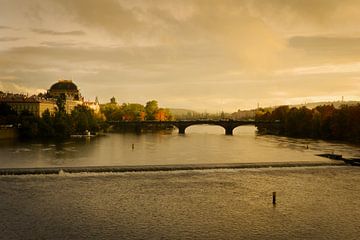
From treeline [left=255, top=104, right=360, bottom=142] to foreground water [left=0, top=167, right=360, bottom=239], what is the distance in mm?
66678

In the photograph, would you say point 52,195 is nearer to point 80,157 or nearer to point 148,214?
point 148,214

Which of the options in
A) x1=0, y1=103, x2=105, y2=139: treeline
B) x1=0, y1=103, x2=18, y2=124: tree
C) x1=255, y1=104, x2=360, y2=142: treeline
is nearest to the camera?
x1=255, y1=104, x2=360, y2=142: treeline

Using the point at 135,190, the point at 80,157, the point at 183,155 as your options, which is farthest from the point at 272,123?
the point at 135,190

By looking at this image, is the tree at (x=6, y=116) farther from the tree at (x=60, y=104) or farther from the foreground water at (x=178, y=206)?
the foreground water at (x=178, y=206)

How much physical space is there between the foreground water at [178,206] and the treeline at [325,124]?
2625 inches

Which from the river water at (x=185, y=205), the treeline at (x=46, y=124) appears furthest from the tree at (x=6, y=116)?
the river water at (x=185, y=205)

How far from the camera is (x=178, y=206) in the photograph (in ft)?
123

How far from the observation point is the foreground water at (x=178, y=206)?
3083 centimetres

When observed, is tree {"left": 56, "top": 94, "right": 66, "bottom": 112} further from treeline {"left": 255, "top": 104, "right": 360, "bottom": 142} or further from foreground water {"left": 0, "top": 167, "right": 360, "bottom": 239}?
foreground water {"left": 0, "top": 167, "right": 360, "bottom": 239}

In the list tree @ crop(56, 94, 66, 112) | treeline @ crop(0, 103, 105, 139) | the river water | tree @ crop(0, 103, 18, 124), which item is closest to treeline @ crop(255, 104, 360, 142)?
the river water

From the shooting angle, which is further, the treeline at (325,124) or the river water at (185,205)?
the treeline at (325,124)

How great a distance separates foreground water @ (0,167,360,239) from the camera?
101ft

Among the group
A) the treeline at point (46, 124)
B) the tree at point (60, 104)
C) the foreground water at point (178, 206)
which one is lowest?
the foreground water at point (178, 206)

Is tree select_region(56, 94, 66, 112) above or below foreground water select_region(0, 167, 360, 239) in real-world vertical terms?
above
